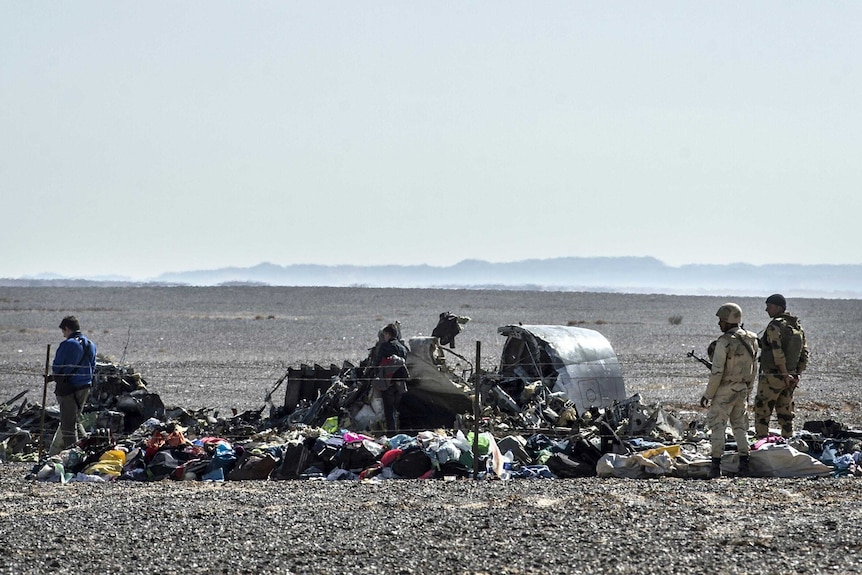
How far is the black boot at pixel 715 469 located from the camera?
12.1 m

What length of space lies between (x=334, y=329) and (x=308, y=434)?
39370 millimetres

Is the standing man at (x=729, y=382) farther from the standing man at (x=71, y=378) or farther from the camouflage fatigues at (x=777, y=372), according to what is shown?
the standing man at (x=71, y=378)

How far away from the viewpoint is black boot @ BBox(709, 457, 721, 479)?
39.6 feet

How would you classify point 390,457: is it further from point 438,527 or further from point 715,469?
point 715,469

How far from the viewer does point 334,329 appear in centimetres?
5312

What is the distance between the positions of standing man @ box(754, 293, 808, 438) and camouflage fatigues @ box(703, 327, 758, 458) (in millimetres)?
1968

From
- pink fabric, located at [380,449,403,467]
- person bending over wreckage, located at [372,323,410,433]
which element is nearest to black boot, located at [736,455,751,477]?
pink fabric, located at [380,449,403,467]

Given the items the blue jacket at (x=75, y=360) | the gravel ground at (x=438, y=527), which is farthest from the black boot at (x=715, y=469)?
the blue jacket at (x=75, y=360)

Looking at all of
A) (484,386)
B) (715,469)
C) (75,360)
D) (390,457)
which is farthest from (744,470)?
(75,360)

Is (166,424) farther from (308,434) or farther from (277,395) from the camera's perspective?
(277,395)

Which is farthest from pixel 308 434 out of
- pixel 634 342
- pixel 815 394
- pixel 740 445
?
pixel 634 342

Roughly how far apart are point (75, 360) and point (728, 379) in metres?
8.01

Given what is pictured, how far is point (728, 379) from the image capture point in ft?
39.7

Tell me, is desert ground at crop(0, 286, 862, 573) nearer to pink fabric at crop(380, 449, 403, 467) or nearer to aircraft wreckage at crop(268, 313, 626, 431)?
pink fabric at crop(380, 449, 403, 467)
